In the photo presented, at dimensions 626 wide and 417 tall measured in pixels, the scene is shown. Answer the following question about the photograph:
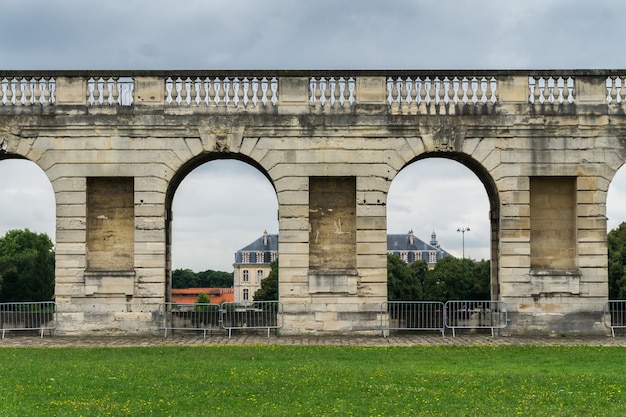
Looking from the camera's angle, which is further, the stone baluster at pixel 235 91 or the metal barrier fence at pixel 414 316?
the stone baluster at pixel 235 91

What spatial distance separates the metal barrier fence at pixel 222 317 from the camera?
22.4 metres

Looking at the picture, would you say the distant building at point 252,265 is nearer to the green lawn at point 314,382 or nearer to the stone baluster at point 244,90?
the stone baluster at point 244,90

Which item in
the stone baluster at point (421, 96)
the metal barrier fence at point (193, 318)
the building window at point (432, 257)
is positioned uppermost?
the stone baluster at point (421, 96)

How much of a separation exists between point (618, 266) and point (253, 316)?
38422mm

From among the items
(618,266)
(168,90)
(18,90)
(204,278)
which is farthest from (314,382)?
(204,278)

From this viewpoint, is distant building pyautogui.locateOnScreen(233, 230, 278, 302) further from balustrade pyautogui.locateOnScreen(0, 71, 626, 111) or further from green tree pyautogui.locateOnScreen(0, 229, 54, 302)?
balustrade pyautogui.locateOnScreen(0, 71, 626, 111)

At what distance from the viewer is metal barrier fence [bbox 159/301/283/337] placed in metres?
Result: 22.4

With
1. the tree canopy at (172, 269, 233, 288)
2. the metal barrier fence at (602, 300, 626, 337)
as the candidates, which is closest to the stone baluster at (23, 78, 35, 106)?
the metal barrier fence at (602, 300, 626, 337)

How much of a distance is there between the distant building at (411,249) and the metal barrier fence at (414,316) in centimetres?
9555

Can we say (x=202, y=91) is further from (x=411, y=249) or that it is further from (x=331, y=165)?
(x=411, y=249)

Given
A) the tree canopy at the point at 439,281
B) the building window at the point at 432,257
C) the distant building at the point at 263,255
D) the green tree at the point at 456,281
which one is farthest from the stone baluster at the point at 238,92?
the building window at the point at 432,257

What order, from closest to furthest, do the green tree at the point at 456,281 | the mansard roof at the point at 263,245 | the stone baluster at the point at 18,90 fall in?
1. the stone baluster at the point at 18,90
2. the green tree at the point at 456,281
3. the mansard roof at the point at 263,245

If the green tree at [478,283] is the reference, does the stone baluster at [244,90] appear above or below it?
above

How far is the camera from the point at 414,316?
22.7 meters
